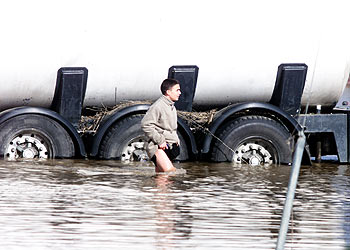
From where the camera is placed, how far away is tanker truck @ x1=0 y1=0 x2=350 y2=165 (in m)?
16.8

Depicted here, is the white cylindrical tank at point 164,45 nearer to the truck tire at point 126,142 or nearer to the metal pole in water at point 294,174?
the truck tire at point 126,142

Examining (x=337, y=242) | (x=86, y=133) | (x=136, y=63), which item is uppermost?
(x=136, y=63)

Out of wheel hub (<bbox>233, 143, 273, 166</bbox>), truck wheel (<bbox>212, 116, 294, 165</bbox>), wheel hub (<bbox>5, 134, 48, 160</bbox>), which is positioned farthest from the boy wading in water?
wheel hub (<bbox>5, 134, 48, 160</bbox>)

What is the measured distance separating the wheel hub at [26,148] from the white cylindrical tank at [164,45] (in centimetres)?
60

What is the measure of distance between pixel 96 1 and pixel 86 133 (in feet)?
7.85

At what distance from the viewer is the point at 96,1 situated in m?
16.8

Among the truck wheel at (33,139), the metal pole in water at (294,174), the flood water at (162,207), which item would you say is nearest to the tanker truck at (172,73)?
the truck wheel at (33,139)

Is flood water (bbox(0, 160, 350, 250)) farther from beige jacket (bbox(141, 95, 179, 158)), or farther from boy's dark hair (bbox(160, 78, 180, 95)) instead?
boy's dark hair (bbox(160, 78, 180, 95))

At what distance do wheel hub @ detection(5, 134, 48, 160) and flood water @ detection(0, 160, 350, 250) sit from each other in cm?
72

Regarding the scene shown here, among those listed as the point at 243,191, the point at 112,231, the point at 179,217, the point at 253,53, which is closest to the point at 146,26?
the point at 253,53

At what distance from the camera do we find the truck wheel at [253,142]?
58.3ft

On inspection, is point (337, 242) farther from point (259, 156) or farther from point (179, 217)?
point (259, 156)

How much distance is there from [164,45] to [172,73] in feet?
1.67

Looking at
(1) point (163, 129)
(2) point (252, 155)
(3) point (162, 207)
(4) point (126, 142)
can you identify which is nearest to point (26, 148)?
(4) point (126, 142)
